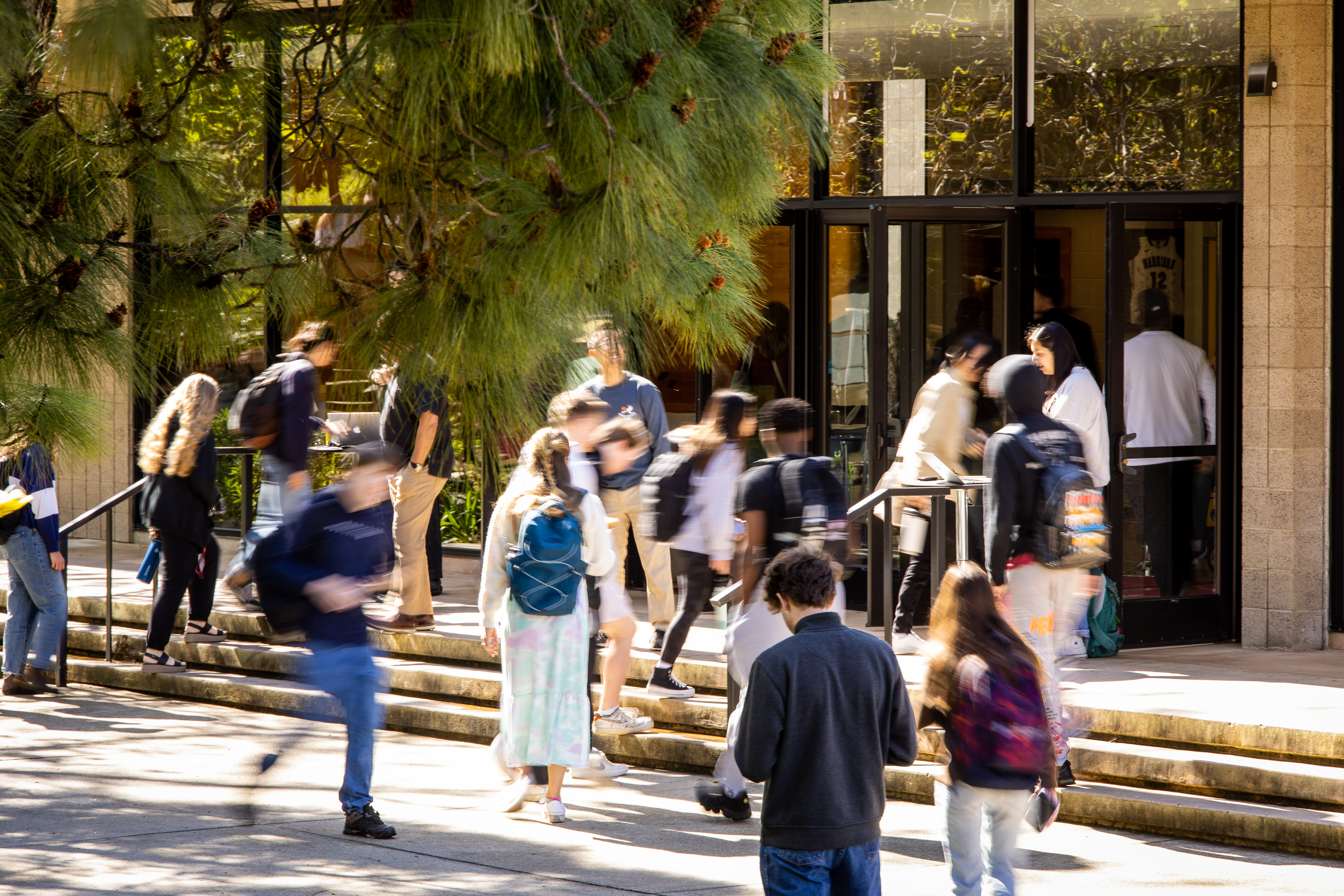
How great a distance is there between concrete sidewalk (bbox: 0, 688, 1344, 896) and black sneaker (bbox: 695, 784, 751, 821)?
0.07 meters

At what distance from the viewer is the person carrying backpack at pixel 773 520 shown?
218 inches

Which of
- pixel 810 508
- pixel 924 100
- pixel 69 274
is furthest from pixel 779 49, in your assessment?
pixel 924 100

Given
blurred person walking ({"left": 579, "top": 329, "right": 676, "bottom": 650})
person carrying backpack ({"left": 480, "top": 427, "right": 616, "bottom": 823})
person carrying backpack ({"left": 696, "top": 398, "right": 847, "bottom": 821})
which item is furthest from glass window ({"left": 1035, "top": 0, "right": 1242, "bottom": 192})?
person carrying backpack ({"left": 480, "top": 427, "right": 616, "bottom": 823})

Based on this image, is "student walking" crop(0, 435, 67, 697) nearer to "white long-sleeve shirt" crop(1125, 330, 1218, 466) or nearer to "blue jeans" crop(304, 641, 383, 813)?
"blue jeans" crop(304, 641, 383, 813)

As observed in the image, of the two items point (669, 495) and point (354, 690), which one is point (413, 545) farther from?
point (354, 690)

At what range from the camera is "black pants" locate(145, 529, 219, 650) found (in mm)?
8281

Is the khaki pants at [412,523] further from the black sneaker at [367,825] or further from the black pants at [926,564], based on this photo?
the black sneaker at [367,825]

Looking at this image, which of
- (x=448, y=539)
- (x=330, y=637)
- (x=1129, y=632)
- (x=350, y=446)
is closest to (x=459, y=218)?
(x=350, y=446)

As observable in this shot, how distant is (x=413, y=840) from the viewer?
560cm

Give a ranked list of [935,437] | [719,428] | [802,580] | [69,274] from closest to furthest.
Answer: [69,274] < [802,580] < [719,428] < [935,437]

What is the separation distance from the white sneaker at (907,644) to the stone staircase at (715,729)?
17cm

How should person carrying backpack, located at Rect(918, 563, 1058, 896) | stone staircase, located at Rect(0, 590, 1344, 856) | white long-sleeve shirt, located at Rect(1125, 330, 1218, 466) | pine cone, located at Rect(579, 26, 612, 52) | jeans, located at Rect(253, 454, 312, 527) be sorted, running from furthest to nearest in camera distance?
white long-sleeve shirt, located at Rect(1125, 330, 1218, 466), jeans, located at Rect(253, 454, 312, 527), stone staircase, located at Rect(0, 590, 1344, 856), person carrying backpack, located at Rect(918, 563, 1058, 896), pine cone, located at Rect(579, 26, 612, 52)

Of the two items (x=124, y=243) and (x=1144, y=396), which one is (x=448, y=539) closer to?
(x=1144, y=396)

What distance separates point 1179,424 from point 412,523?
434 centimetres
